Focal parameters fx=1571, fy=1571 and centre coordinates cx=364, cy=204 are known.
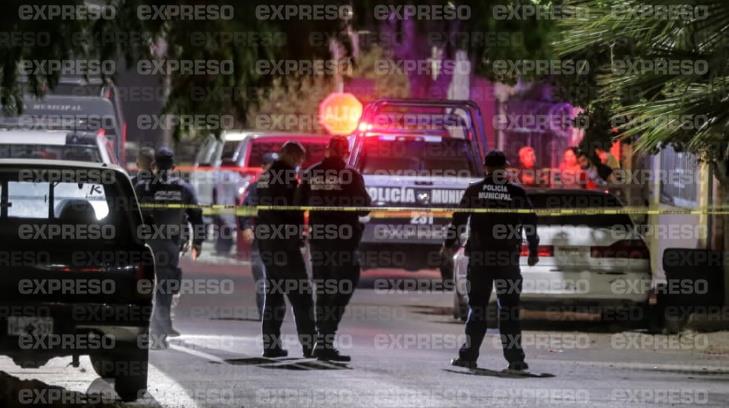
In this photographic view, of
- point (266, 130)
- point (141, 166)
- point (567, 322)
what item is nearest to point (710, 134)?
point (141, 166)

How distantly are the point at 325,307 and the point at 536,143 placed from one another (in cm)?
1912

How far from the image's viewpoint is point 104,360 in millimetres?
10680

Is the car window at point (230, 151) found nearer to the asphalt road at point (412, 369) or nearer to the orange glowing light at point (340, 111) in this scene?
the orange glowing light at point (340, 111)

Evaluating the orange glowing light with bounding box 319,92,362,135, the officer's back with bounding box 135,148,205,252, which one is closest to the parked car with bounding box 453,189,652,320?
the officer's back with bounding box 135,148,205,252

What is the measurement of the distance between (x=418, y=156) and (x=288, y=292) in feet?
23.2

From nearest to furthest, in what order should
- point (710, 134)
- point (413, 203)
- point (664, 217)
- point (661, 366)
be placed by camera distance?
point (710, 134)
point (661, 366)
point (413, 203)
point (664, 217)

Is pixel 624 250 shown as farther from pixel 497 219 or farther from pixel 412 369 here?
pixel 412 369

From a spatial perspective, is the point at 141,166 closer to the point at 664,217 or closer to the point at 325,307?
the point at 325,307

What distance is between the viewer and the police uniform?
1338 centimetres

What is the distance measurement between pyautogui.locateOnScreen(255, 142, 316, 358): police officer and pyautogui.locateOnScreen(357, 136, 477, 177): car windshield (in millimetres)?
6217

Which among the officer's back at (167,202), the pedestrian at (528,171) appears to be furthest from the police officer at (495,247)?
the pedestrian at (528,171)

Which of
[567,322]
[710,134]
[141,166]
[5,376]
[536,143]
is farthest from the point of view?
[536,143]

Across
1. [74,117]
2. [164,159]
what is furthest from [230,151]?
[164,159]

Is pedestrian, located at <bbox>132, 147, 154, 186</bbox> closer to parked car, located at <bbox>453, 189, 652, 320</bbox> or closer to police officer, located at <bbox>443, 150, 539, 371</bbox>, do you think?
parked car, located at <bbox>453, 189, 652, 320</bbox>
